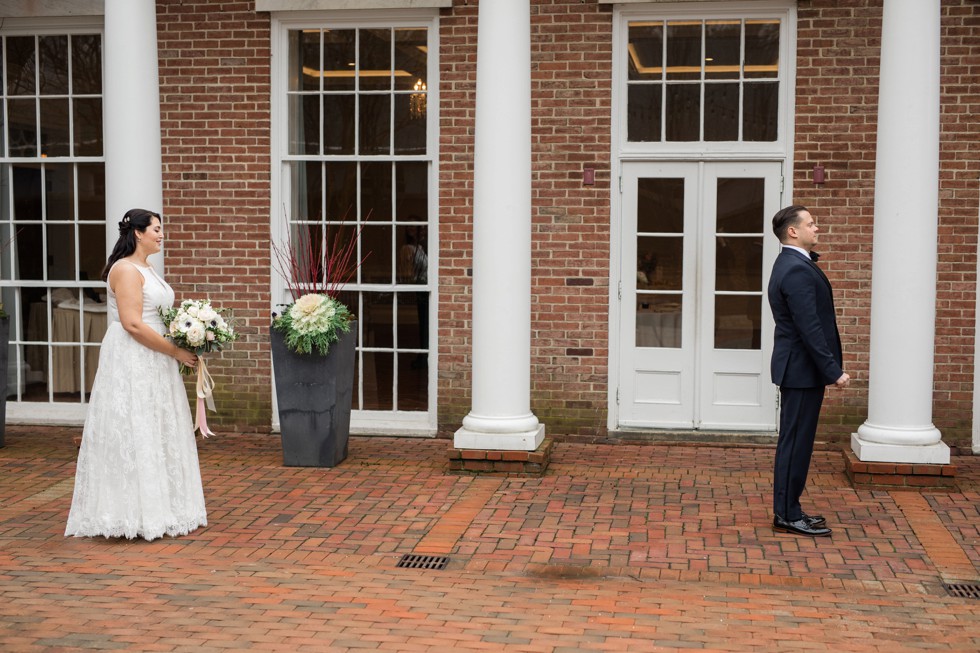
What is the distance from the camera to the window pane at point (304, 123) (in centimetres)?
978

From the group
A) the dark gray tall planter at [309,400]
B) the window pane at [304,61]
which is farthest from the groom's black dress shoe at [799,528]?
the window pane at [304,61]

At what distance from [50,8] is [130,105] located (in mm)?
2038

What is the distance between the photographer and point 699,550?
6359mm

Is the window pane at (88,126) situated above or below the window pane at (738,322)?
above

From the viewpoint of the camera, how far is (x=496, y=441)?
8.21 m

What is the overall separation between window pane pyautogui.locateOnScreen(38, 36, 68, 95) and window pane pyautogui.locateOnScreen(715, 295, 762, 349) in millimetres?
5976

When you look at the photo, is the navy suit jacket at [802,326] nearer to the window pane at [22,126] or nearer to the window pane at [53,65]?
the window pane at [53,65]

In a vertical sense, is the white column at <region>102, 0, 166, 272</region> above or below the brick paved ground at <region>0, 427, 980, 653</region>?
above

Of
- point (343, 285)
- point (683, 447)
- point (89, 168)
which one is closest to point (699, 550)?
point (683, 447)

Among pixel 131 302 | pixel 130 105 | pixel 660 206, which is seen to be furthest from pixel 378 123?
pixel 131 302

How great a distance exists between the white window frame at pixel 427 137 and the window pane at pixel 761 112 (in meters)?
2.55

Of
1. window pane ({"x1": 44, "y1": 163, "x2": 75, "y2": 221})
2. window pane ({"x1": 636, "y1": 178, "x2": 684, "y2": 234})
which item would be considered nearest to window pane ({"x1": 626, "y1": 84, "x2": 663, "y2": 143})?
window pane ({"x1": 636, "y1": 178, "x2": 684, "y2": 234})

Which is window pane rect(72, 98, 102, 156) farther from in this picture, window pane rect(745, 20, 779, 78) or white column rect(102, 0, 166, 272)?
window pane rect(745, 20, 779, 78)

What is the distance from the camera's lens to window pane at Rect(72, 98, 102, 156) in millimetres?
10062
